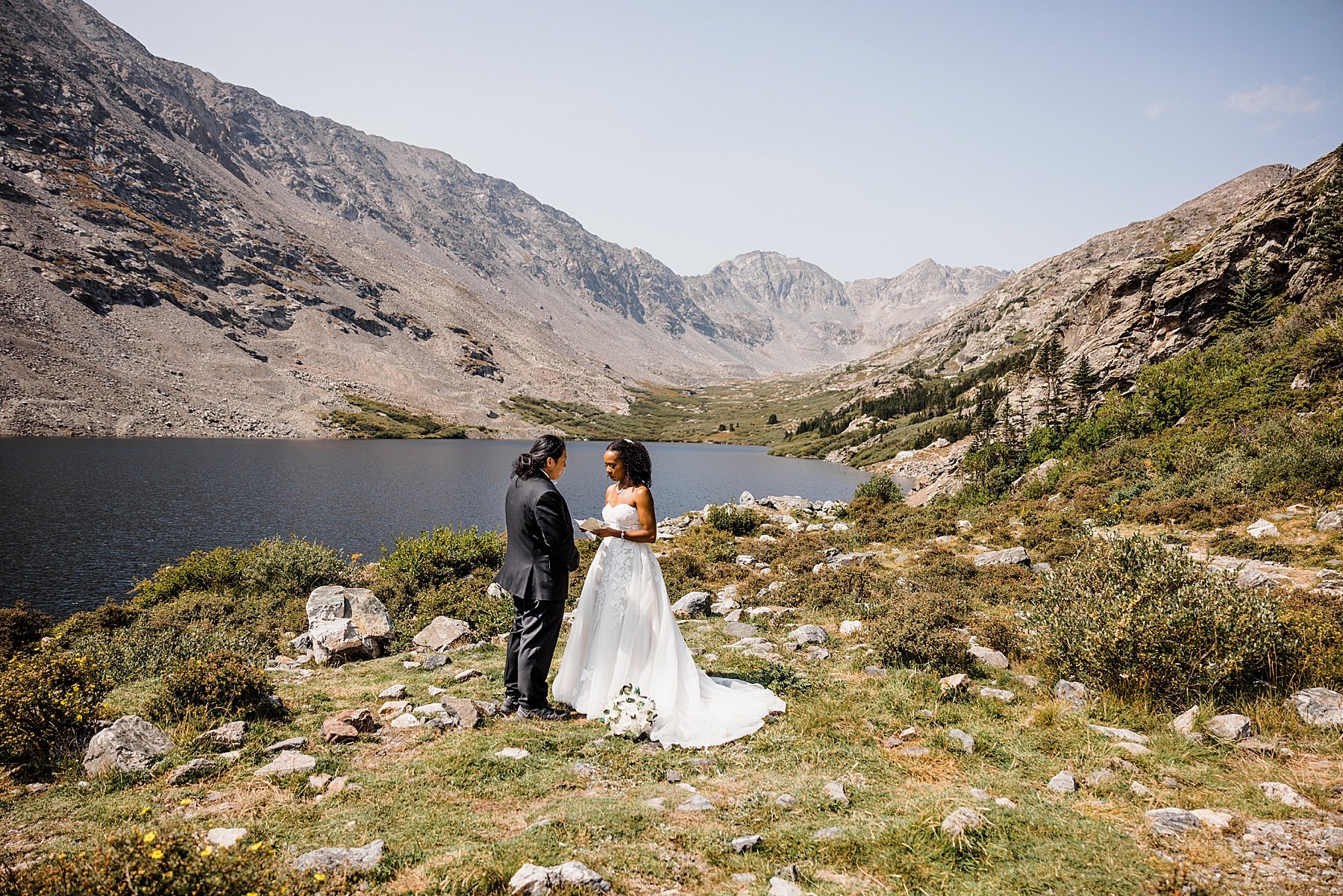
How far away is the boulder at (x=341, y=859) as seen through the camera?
4.55 metres

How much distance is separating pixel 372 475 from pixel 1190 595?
83284mm

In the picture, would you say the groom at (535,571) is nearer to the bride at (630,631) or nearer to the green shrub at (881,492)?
the bride at (630,631)

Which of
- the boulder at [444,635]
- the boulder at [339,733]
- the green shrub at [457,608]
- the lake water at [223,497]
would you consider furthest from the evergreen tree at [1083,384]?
the boulder at [339,733]

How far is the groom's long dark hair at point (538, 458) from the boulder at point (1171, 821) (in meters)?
7.50

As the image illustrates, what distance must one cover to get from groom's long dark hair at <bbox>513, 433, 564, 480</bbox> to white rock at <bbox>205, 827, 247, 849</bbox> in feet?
15.5

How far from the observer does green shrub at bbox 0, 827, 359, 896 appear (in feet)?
10.8

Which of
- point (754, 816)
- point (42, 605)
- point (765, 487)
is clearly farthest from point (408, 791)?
point (765, 487)

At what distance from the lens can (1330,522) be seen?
1398 centimetres

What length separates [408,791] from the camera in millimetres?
6004

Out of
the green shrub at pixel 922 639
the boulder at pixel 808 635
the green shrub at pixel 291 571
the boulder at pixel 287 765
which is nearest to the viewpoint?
the boulder at pixel 287 765

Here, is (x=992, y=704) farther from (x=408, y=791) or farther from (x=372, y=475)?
(x=372, y=475)

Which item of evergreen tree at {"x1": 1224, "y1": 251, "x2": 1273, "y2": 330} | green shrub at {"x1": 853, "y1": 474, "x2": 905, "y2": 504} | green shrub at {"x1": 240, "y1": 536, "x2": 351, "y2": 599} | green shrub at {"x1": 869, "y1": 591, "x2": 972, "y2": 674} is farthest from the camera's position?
green shrub at {"x1": 853, "y1": 474, "x2": 905, "y2": 504}

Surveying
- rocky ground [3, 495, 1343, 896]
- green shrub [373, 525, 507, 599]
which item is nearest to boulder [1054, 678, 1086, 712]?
rocky ground [3, 495, 1343, 896]

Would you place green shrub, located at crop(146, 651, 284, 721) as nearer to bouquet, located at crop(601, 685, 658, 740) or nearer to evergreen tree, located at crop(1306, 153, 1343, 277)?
bouquet, located at crop(601, 685, 658, 740)
